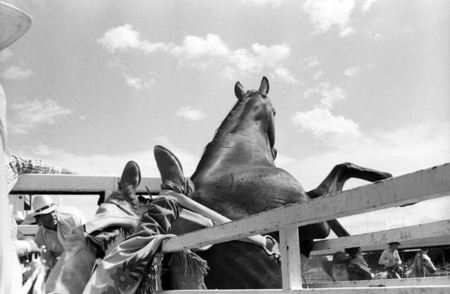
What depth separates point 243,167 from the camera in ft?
12.6

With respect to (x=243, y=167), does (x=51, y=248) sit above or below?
below

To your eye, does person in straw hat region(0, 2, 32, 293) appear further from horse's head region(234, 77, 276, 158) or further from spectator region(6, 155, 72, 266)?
horse's head region(234, 77, 276, 158)

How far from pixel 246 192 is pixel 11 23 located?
1.85 metres

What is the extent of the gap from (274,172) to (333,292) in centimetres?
220

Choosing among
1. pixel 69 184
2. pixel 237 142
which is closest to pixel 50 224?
pixel 69 184

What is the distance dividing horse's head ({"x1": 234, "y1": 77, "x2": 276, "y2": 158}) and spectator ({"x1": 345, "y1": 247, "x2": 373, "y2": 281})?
42.2 inches

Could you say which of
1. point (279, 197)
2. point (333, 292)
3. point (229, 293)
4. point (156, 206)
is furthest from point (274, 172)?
point (333, 292)

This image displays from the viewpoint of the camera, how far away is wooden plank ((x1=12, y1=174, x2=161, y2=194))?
5461mm

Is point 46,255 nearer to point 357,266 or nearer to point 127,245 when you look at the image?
point 127,245

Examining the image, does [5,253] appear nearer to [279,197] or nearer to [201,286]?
[201,286]

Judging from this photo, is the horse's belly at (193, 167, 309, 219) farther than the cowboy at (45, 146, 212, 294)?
Yes

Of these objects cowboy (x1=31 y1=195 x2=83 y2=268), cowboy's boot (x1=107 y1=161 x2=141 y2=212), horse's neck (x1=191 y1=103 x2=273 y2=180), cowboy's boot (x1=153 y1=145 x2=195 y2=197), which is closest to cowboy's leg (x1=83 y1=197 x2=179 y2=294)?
cowboy's boot (x1=153 y1=145 x2=195 y2=197)

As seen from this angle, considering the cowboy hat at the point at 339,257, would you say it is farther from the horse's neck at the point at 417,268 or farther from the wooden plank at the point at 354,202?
the horse's neck at the point at 417,268

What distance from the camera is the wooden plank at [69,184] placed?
5.46 metres
